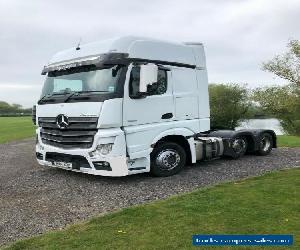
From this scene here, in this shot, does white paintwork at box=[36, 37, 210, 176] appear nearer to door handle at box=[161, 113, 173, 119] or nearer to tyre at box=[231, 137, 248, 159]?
door handle at box=[161, 113, 173, 119]

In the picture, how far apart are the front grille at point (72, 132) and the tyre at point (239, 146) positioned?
15.6 ft

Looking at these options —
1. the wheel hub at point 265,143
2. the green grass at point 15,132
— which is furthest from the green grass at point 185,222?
the green grass at point 15,132

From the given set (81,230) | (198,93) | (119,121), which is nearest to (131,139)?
(119,121)

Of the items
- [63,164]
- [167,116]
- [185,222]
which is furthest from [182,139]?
[185,222]

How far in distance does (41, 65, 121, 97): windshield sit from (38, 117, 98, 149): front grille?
0.68m

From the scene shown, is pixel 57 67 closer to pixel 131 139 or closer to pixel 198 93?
pixel 131 139

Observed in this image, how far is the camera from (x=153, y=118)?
32.7 ft

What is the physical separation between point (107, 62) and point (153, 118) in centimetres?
170

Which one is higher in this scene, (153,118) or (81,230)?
(153,118)

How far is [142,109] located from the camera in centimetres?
973

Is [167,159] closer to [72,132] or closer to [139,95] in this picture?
[139,95]

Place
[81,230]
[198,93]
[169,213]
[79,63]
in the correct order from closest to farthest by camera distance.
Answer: [81,230], [169,213], [79,63], [198,93]

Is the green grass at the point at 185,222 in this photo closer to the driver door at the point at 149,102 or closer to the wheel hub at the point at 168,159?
the wheel hub at the point at 168,159

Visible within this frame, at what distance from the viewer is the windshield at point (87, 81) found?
30.7 feet
